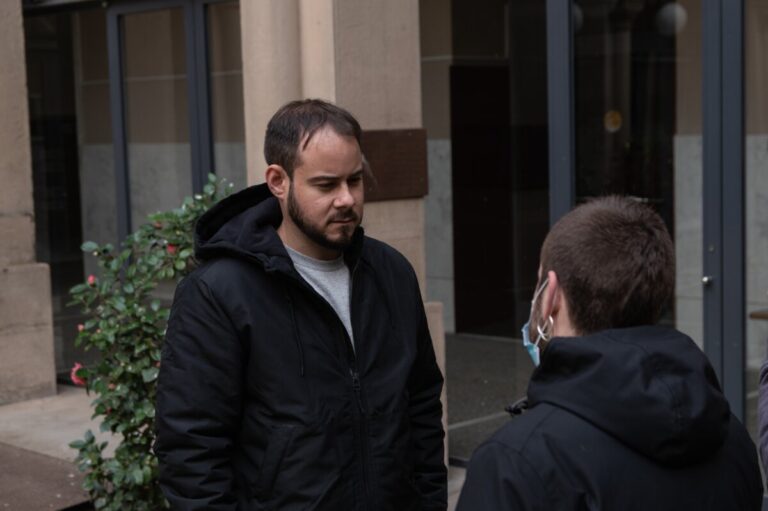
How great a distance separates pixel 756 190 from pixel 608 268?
3780 mm

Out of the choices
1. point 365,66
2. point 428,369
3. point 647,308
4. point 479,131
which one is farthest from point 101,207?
point 647,308

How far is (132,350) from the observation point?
5.08 metres

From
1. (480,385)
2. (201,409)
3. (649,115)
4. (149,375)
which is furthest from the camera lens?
(480,385)

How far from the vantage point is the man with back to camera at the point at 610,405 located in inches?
77.7

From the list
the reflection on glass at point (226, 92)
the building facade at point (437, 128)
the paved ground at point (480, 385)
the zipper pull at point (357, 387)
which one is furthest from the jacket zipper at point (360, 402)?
the reflection on glass at point (226, 92)

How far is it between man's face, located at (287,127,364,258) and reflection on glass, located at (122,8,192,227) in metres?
5.44

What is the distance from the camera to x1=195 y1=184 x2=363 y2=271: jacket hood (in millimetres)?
3260

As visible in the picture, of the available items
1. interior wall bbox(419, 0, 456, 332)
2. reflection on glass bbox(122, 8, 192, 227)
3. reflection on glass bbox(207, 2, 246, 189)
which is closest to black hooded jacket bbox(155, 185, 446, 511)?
reflection on glass bbox(207, 2, 246, 189)

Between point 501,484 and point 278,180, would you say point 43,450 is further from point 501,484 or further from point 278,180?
point 501,484

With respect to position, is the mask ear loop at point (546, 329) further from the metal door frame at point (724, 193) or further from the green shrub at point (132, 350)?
the metal door frame at point (724, 193)

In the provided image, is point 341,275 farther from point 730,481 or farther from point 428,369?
point 730,481

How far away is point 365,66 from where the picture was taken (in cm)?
586

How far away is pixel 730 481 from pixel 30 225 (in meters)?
6.81

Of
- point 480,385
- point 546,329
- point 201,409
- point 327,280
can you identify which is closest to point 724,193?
point 480,385
